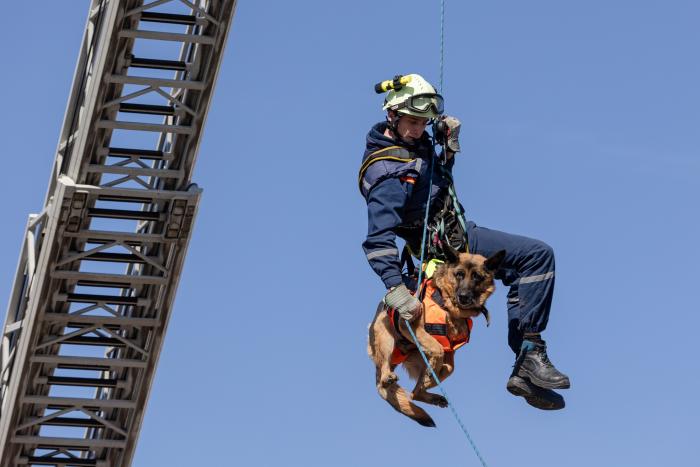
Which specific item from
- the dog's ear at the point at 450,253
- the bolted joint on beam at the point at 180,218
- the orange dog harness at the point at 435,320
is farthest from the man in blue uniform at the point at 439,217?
the bolted joint on beam at the point at 180,218

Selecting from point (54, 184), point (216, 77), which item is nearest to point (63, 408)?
point (54, 184)

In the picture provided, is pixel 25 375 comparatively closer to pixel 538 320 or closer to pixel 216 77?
pixel 216 77

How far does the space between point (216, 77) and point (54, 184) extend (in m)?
2.69

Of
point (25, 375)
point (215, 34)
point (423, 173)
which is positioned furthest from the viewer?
point (25, 375)

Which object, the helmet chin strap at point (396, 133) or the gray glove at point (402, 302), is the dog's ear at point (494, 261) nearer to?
the gray glove at point (402, 302)

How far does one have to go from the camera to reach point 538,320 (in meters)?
21.1

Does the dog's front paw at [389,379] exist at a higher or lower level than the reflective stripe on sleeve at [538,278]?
lower

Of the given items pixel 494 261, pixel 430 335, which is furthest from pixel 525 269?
pixel 430 335

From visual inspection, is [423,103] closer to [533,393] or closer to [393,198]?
[393,198]

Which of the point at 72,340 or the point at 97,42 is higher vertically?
the point at 97,42

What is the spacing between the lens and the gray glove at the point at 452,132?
21375 millimetres

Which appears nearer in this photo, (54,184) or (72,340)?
(54,184)

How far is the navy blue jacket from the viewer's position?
20531 millimetres

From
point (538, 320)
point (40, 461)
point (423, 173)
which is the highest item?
point (423, 173)
